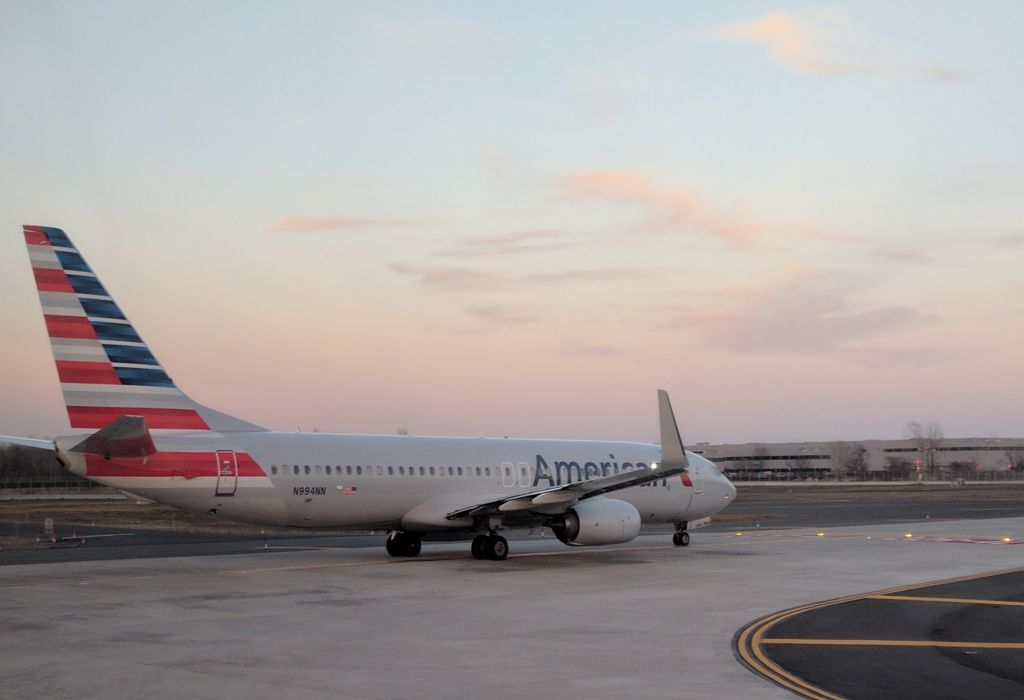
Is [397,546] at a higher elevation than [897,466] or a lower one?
higher

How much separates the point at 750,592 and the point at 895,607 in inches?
118

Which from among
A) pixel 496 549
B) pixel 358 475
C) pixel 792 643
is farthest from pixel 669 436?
pixel 792 643

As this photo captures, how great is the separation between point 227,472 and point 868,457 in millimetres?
178045

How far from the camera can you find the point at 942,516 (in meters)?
49.6

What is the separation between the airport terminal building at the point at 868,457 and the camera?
178000mm

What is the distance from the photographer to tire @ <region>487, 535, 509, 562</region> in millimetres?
27984

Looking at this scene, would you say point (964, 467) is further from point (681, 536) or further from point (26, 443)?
point (26, 443)

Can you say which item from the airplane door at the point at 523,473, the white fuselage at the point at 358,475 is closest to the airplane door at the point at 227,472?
the white fuselage at the point at 358,475

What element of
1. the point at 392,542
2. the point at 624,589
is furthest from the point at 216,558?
the point at 624,589

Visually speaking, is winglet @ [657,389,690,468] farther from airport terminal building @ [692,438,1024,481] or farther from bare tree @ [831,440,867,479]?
bare tree @ [831,440,867,479]

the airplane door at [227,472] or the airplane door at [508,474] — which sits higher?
the airplane door at [227,472]

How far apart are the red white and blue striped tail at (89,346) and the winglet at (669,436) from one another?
37.3 feet

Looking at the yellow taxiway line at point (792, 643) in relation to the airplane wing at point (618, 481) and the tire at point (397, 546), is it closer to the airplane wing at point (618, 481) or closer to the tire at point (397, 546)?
the airplane wing at point (618, 481)

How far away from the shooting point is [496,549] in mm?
28000
